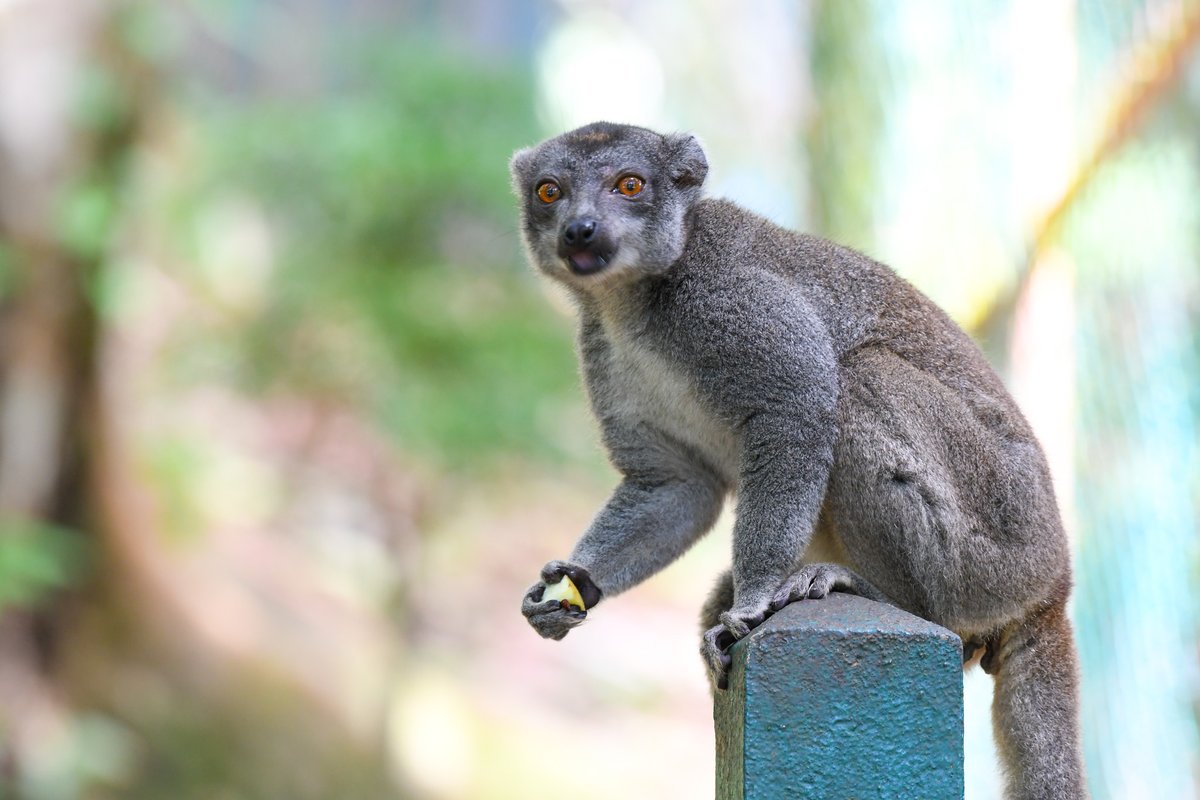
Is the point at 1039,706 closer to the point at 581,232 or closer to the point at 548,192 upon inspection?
the point at 581,232

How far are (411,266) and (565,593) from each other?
6456mm

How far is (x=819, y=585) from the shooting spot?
11.7 feet

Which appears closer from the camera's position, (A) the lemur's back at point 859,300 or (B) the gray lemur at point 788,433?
(B) the gray lemur at point 788,433

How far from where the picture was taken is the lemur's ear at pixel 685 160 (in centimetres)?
451

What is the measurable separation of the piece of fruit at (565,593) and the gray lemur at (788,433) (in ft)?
0.08

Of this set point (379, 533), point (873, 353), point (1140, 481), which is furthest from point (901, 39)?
point (379, 533)

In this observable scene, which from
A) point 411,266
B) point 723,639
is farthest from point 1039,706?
point 411,266

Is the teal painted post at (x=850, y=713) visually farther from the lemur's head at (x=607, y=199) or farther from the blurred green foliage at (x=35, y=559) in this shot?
the blurred green foliage at (x=35, y=559)

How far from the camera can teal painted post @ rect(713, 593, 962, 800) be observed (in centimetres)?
287

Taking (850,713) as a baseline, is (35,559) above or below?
above

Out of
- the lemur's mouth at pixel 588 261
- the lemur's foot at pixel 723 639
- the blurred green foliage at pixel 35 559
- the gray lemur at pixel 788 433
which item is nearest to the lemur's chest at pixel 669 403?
the gray lemur at pixel 788 433

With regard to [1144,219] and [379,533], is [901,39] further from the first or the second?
[379,533]

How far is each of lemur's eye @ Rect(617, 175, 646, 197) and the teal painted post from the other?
193 centimetres

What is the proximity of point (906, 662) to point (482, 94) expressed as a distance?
803 cm
